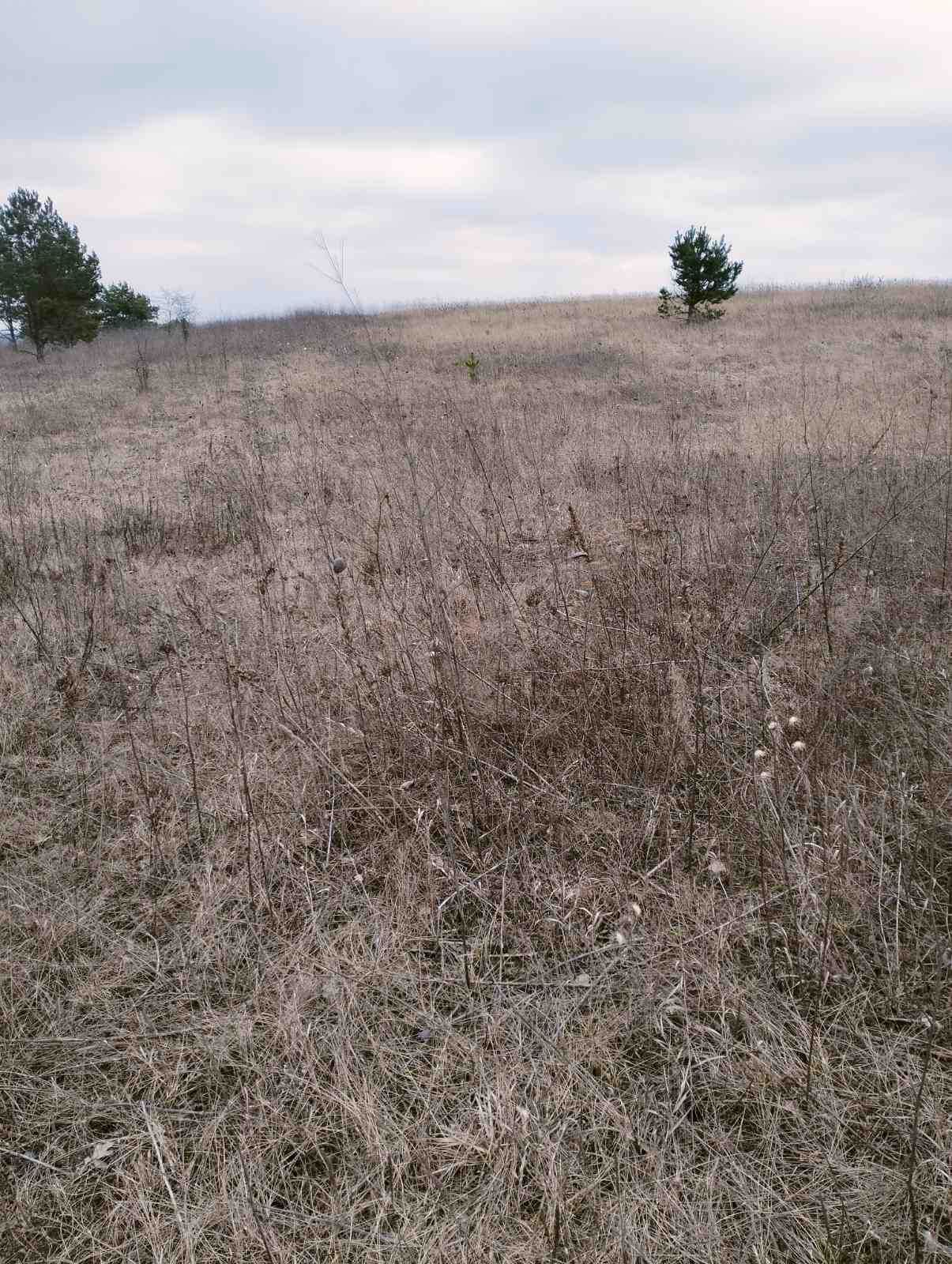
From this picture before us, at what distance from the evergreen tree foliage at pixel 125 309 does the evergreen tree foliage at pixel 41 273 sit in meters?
4.08

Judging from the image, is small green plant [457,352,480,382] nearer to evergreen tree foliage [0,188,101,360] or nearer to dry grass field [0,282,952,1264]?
dry grass field [0,282,952,1264]

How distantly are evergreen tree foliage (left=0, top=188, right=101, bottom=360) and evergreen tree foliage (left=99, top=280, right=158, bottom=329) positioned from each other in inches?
161

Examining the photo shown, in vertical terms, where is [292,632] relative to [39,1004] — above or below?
above

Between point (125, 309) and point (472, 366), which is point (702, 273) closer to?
point (472, 366)

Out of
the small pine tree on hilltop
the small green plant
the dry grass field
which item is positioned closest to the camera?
the dry grass field

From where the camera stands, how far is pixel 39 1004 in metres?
2.00

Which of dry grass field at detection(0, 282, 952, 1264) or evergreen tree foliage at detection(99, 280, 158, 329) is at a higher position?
evergreen tree foliage at detection(99, 280, 158, 329)

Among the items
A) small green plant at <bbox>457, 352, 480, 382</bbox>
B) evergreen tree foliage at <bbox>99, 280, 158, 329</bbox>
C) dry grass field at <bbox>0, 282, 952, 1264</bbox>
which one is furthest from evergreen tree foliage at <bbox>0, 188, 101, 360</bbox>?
dry grass field at <bbox>0, 282, 952, 1264</bbox>

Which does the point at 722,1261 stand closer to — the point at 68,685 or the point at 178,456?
the point at 68,685

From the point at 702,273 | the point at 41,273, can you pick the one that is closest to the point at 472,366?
the point at 702,273

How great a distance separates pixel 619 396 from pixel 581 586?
29.3ft

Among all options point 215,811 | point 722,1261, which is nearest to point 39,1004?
point 215,811

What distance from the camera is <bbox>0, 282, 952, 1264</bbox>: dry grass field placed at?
152cm

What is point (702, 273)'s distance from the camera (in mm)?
18906
